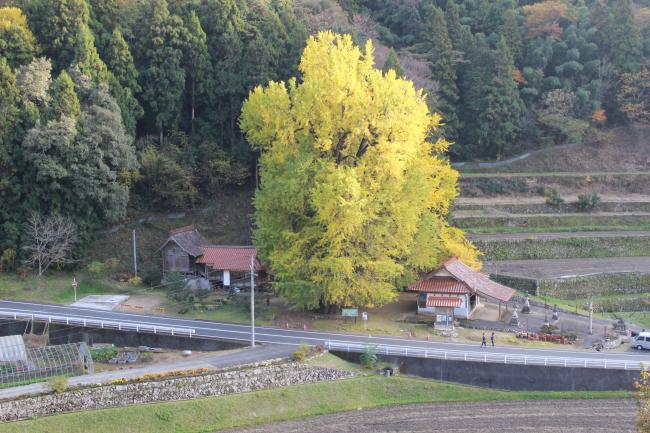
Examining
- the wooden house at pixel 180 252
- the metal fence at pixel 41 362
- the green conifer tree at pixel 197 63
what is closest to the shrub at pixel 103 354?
the metal fence at pixel 41 362

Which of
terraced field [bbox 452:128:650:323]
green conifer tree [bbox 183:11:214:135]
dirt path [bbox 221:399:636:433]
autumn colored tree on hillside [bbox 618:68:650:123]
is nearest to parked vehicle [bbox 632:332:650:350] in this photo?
dirt path [bbox 221:399:636:433]

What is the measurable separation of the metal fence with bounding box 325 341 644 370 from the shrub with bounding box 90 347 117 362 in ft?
28.0

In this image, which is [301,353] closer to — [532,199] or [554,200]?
[554,200]

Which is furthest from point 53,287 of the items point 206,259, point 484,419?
point 484,419

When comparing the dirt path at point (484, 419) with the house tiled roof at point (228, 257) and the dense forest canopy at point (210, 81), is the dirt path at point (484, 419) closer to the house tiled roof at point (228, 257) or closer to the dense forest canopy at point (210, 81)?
the house tiled roof at point (228, 257)

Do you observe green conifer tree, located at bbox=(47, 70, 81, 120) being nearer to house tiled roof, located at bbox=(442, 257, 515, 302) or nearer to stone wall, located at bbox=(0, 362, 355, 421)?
stone wall, located at bbox=(0, 362, 355, 421)

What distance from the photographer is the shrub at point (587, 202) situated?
52656mm

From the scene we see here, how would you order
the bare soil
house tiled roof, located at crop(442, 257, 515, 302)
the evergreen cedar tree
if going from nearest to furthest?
the evergreen cedar tree, house tiled roof, located at crop(442, 257, 515, 302), the bare soil

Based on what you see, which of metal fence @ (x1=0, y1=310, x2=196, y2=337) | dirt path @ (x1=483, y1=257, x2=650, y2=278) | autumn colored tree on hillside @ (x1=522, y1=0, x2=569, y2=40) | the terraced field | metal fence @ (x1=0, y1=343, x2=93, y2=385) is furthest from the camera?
autumn colored tree on hillside @ (x1=522, y1=0, x2=569, y2=40)

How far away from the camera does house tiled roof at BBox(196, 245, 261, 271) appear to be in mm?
41281

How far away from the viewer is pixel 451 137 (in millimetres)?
57375

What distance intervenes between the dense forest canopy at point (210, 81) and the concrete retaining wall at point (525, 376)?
21.5m

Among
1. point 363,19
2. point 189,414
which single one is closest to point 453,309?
point 189,414

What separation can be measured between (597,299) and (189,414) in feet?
80.5
